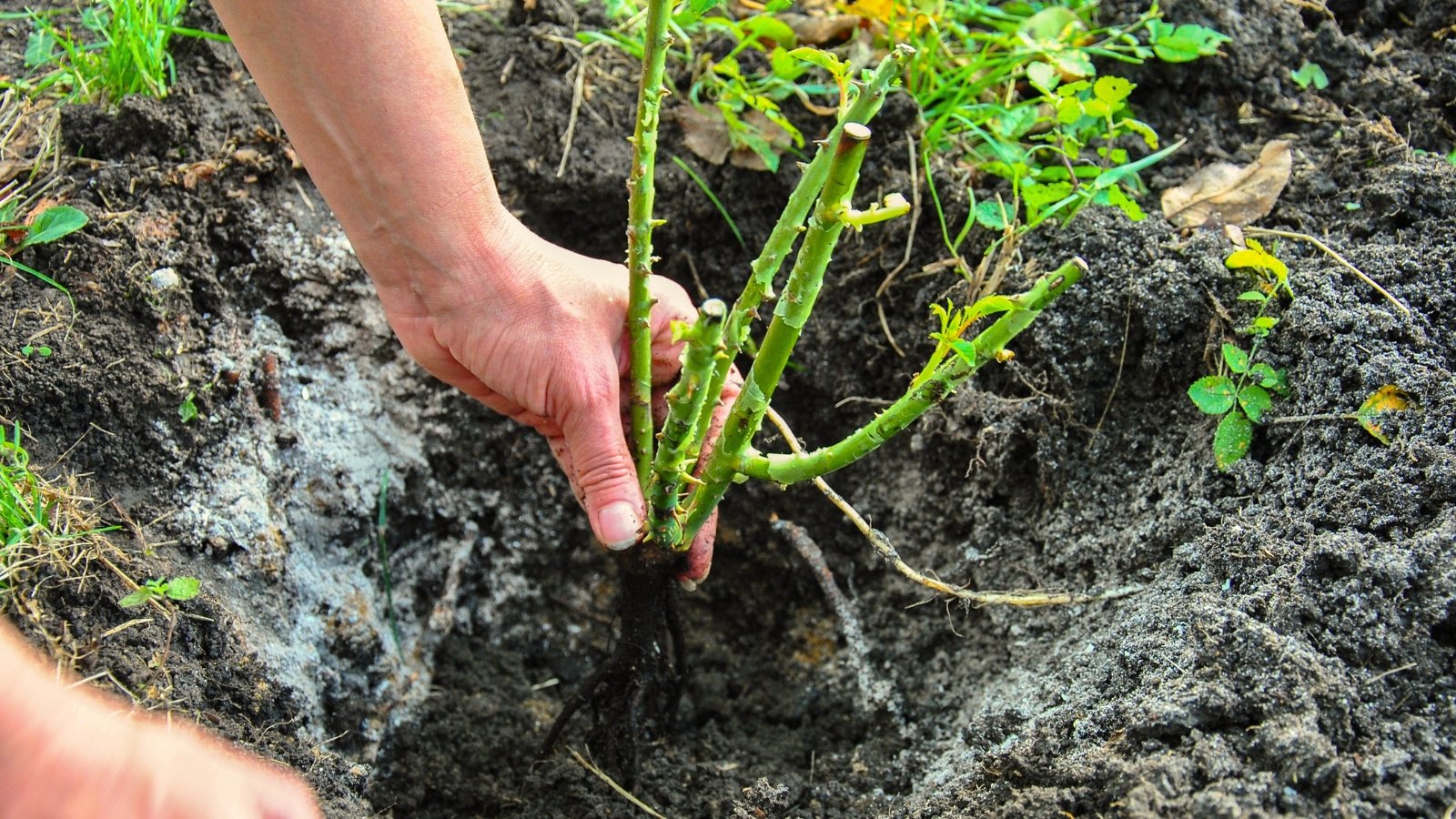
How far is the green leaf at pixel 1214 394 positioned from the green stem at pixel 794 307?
65 cm

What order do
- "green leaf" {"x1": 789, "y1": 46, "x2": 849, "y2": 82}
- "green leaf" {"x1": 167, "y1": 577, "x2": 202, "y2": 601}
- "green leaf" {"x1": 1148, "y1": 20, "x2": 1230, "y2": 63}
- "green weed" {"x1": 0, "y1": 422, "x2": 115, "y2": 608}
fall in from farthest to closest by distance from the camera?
1. "green leaf" {"x1": 1148, "y1": 20, "x2": 1230, "y2": 63}
2. "green leaf" {"x1": 167, "y1": 577, "x2": 202, "y2": 601}
3. "green weed" {"x1": 0, "y1": 422, "x2": 115, "y2": 608}
4. "green leaf" {"x1": 789, "y1": 46, "x2": 849, "y2": 82}

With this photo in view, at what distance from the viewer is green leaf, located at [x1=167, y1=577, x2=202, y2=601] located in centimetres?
139

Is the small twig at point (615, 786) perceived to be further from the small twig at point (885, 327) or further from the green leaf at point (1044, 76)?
the green leaf at point (1044, 76)

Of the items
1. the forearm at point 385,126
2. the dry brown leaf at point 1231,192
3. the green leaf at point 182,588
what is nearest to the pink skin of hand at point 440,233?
the forearm at point 385,126

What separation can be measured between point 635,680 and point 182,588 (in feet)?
2.47

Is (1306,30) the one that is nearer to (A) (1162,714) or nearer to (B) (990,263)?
(B) (990,263)

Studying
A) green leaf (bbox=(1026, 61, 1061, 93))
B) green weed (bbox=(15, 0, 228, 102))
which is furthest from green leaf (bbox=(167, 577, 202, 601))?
green leaf (bbox=(1026, 61, 1061, 93))

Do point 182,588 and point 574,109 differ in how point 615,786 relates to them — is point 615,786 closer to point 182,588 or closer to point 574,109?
point 182,588

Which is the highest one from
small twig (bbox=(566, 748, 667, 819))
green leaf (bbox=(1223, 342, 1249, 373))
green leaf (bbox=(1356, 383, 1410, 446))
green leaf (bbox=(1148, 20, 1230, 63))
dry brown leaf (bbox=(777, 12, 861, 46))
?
green leaf (bbox=(1148, 20, 1230, 63))

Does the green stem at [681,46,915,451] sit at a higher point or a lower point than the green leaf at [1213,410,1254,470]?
higher

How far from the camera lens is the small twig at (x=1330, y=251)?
4.73 ft

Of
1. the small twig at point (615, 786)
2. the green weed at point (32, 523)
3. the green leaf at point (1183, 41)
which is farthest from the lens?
the green leaf at point (1183, 41)

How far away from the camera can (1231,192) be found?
1.76 meters

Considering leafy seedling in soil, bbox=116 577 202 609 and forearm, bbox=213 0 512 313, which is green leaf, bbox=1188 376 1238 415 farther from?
leafy seedling in soil, bbox=116 577 202 609
